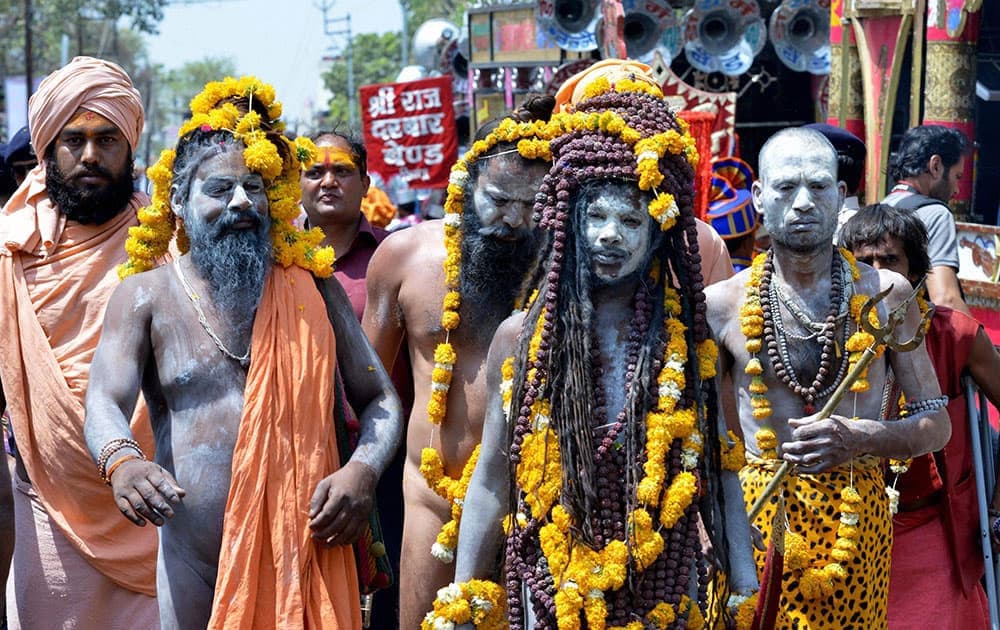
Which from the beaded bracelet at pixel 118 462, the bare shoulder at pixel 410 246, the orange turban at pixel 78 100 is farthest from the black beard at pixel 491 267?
the beaded bracelet at pixel 118 462

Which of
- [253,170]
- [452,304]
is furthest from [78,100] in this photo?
[452,304]

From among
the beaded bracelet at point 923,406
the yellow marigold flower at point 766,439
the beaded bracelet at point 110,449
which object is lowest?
the yellow marigold flower at point 766,439

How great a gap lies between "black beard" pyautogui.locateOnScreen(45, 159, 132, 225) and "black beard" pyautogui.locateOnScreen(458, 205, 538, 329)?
4.32 feet

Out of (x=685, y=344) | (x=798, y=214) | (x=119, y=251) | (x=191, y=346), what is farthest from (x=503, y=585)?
(x=119, y=251)

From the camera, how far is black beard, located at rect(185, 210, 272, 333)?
4332mm

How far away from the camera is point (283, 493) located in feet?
13.6

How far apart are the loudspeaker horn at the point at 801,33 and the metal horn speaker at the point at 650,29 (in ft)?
4.22

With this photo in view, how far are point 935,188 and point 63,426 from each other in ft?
13.7

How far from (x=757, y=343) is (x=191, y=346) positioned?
1.70 m

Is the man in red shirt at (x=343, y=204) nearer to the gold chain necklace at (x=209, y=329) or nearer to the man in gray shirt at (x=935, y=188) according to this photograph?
the gold chain necklace at (x=209, y=329)

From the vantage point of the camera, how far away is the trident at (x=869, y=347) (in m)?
4.09

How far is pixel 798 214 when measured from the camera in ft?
14.8

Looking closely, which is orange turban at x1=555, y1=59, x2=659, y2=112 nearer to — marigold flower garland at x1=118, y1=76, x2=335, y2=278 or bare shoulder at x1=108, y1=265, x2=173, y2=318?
marigold flower garland at x1=118, y1=76, x2=335, y2=278

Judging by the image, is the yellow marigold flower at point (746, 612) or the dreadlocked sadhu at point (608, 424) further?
the yellow marigold flower at point (746, 612)
